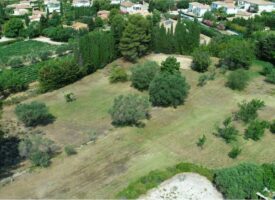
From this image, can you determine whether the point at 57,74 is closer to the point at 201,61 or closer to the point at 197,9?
the point at 201,61

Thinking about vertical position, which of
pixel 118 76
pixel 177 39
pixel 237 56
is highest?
pixel 177 39

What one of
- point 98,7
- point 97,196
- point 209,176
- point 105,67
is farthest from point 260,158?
point 98,7

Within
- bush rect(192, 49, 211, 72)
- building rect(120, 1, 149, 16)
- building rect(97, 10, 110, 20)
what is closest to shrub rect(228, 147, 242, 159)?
bush rect(192, 49, 211, 72)

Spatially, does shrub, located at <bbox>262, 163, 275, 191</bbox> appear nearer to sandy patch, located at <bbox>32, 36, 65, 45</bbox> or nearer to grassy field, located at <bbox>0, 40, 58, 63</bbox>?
grassy field, located at <bbox>0, 40, 58, 63</bbox>

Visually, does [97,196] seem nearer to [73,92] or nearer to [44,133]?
[44,133]

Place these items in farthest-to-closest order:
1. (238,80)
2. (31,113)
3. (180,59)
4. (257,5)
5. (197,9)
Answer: (257,5)
(197,9)
(180,59)
(238,80)
(31,113)

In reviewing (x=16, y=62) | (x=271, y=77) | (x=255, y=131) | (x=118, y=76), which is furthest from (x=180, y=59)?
(x=16, y=62)

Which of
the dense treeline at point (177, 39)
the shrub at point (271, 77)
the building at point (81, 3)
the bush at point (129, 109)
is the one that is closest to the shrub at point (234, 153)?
the bush at point (129, 109)

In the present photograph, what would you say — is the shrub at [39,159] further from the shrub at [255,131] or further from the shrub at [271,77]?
the shrub at [271,77]
